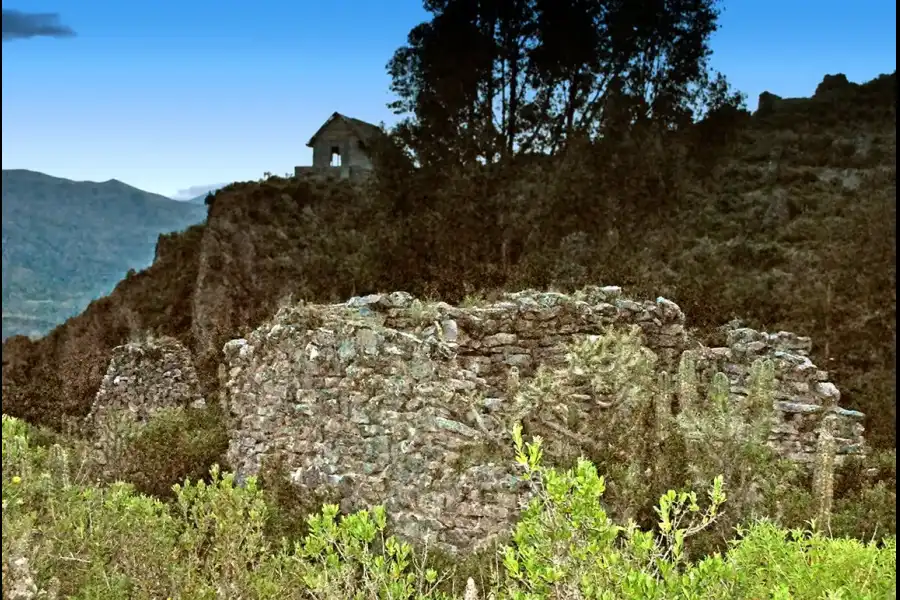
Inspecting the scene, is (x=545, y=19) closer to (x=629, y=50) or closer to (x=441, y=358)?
(x=629, y=50)

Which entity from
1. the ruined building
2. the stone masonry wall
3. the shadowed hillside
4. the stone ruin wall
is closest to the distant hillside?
the shadowed hillside

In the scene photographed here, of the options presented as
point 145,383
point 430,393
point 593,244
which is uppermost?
point 593,244

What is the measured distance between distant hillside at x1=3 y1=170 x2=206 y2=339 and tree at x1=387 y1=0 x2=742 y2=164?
14416 mm

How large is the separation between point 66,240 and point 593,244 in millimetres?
32419

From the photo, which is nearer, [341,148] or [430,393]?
[430,393]

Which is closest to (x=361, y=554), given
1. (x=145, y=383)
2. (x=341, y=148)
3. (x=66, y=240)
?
(x=145, y=383)

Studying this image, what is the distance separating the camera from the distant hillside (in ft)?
103

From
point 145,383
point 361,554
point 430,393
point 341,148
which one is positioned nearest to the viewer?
point 361,554

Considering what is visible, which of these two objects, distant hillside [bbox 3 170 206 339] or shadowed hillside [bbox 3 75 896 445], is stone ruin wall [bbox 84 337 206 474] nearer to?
shadowed hillside [bbox 3 75 896 445]

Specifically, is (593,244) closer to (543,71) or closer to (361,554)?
(543,71)

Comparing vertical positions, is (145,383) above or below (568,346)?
below

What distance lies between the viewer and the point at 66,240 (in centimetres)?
4275

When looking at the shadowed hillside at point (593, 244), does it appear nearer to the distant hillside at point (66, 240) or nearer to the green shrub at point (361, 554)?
the distant hillside at point (66, 240)

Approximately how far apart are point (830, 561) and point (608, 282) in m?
13.9
